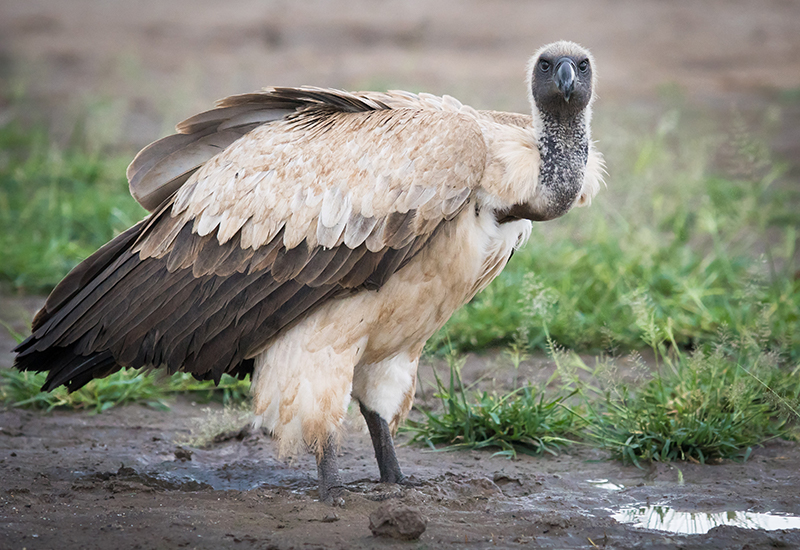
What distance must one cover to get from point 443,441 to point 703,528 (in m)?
1.50

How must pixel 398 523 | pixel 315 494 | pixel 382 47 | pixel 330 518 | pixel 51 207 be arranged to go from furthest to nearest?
pixel 382 47, pixel 51 207, pixel 315 494, pixel 330 518, pixel 398 523

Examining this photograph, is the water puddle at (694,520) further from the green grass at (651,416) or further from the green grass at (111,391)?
the green grass at (111,391)

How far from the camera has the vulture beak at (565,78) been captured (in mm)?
3822

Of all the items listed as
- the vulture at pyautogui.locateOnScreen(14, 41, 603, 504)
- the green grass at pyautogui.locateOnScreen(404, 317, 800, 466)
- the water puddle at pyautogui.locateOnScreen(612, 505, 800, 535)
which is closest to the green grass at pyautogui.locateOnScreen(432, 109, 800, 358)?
the green grass at pyautogui.locateOnScreen(404, 317, 800, 466)

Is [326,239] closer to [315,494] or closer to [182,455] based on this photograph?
[315,494]

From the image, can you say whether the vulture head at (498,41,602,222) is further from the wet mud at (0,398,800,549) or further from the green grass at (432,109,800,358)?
the wet mud at (0,398,800,549)

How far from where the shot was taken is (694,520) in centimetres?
372

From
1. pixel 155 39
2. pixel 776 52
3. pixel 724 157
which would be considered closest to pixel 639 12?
pixel 776 52

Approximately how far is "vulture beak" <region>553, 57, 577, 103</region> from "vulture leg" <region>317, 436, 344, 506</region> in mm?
1738

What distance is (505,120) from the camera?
427cm

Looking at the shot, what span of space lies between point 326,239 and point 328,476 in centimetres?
100

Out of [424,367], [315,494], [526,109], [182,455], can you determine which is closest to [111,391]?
[182,455]

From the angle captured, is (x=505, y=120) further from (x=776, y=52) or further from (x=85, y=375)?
(x=776, y=52)

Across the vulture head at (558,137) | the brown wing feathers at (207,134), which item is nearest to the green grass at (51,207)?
the brown wing feathers at (207,134)
